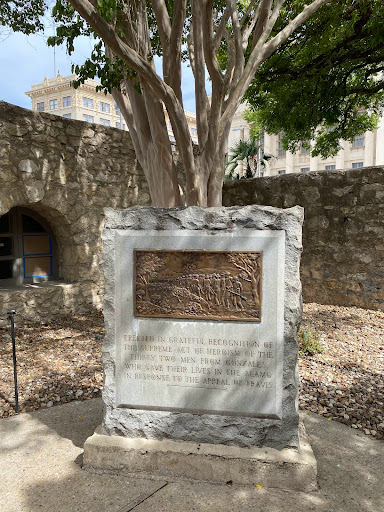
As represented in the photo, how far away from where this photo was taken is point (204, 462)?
8.23 ft

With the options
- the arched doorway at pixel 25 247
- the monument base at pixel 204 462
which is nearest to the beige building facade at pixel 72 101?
the arched doorway at pixel 25 247

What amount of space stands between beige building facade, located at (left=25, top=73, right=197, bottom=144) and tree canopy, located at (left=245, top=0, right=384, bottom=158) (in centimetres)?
2933

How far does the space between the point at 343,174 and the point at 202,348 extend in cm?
523

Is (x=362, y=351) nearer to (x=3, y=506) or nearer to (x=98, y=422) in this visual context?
(x=98, y=422)

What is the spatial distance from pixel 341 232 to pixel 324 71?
13.6 ft

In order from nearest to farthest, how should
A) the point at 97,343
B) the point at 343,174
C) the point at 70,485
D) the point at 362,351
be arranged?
the point at 70,485 < the point at 362,351 < the point at 97,343 < the point at 343,174

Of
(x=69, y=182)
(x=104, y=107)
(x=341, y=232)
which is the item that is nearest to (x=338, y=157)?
(x=104, y=107)

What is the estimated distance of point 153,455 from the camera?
2.56 meters

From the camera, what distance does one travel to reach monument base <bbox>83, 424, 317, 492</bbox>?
2426mm

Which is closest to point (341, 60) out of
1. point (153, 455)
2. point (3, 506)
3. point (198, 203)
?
point (198, 203)

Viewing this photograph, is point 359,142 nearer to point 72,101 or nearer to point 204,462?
point 72,101

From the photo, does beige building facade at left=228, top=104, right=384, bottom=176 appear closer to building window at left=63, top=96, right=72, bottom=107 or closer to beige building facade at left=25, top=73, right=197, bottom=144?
beige building facade at left=25, top=73, right=197, bottom=144

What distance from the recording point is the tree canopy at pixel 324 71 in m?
7.71

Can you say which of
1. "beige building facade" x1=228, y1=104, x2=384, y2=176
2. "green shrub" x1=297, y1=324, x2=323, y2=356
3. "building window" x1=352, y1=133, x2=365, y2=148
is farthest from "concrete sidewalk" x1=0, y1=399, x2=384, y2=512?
"building window" x1=352, y1=133, x2=365, y2=148
